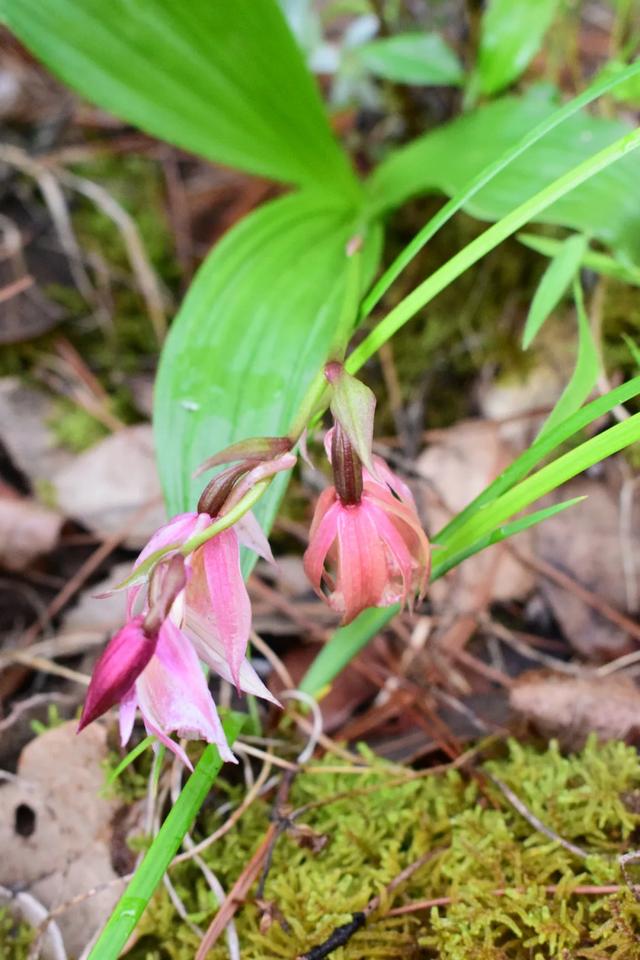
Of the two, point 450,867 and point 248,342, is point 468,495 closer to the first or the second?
point 248,342

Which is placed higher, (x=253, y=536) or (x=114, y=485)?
(x=253, y=536)

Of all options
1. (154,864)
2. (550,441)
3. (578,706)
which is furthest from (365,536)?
(578,706)

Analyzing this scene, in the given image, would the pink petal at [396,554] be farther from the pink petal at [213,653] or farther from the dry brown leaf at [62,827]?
the dry brown leaf at [62,827]

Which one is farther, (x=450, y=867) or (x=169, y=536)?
(x=450, y=867)

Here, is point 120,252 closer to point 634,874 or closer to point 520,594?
point 520,594

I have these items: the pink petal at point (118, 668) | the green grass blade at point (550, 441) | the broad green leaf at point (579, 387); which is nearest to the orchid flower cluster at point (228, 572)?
the pink petal at point (118, 668)

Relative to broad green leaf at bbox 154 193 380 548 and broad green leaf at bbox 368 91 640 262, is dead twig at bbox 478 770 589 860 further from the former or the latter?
broad green leaf at bbox 368 91 640 262

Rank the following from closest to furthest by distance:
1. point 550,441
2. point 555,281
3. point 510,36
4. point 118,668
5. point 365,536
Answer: point 118,668, point 365,536, point 550,441, point 555,281, point 510,36

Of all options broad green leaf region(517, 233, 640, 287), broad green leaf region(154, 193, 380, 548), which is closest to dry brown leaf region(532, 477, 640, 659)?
broad green leaf region(517, 233, 640, 287)
